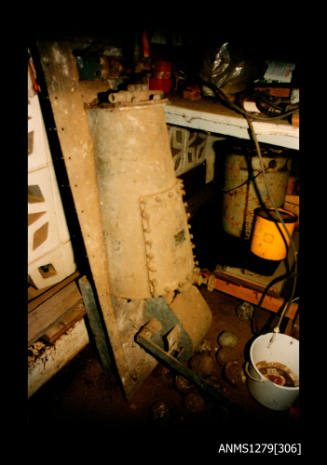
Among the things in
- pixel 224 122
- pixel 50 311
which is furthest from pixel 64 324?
pixel 224 122

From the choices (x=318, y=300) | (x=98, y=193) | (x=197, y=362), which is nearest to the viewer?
(x=318, y=300)

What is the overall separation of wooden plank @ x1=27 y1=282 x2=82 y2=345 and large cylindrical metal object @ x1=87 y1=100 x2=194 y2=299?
2.71ft

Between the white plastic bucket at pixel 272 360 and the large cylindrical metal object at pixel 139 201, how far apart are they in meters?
1.58

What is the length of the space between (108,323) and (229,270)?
2248 mm

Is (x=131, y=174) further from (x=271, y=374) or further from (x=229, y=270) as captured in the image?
(x=271, y=374)

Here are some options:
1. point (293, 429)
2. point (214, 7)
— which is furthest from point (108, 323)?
point (214, 7)

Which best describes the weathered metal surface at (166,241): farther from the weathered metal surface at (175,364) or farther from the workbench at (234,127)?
the workbench at (234,127)

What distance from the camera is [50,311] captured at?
2.71 meters

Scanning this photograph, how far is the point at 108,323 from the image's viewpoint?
97.7 inches

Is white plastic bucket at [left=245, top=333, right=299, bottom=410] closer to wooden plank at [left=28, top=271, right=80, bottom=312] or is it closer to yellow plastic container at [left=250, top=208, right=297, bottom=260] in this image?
yellow plastic container at [left=250, top=208, right=297, bottom=260]

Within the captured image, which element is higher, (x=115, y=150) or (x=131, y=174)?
(x=115, y=150)

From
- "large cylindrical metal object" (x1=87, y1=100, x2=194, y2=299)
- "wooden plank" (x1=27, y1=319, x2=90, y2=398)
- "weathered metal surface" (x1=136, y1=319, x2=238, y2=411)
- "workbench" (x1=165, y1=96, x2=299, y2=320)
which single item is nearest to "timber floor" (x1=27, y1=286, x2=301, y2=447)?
"wooden plank" (x1=27, y1=319, x2=90, y2=398)

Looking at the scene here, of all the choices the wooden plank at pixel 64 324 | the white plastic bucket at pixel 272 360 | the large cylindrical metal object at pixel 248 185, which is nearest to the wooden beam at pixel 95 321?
the wooden plank at pixel 64 324

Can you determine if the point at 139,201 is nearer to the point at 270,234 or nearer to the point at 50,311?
the point at 50,311
